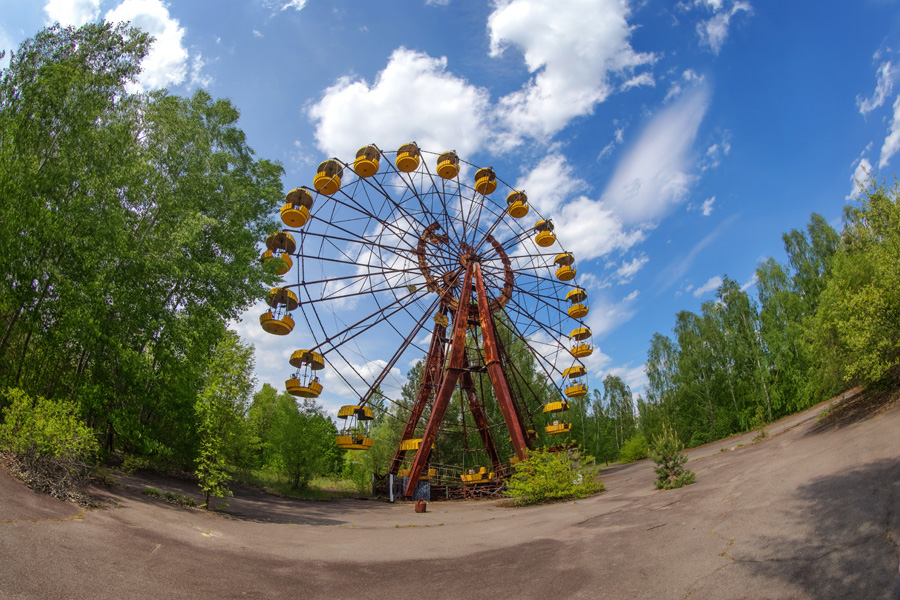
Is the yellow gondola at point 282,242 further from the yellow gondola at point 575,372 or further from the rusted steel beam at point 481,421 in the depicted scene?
the yellow gondola at point 575,372

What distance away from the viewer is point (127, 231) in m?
12.9

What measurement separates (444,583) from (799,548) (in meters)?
4.43

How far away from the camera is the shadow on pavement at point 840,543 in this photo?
4.09 metres

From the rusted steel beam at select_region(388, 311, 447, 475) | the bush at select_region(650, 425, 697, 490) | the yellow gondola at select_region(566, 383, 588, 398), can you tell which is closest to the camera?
the bush at select_region(650, 425, 697, 490)

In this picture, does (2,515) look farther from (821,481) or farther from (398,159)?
(398,159)

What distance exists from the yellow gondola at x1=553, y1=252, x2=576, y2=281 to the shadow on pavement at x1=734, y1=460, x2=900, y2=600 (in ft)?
69.0

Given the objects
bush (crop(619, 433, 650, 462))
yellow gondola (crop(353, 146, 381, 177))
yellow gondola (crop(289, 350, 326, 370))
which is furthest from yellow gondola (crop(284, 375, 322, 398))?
bush (crop(619, 433, 650, 462))

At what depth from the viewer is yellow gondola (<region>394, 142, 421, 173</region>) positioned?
69.8ft

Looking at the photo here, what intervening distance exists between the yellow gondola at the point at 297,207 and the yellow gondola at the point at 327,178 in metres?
0.75

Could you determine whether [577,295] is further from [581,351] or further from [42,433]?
[42,433]

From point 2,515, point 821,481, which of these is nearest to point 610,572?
point 821,481

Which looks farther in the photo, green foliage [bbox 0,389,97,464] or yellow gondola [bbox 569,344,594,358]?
yellow gondola [bbox 569,344,594,358]

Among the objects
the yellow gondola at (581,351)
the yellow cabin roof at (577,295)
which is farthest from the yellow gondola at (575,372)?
the yellow cabin roof at (577,295)

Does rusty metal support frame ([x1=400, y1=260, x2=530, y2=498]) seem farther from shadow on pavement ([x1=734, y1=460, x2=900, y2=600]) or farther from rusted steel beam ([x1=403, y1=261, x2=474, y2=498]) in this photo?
shadow on pavement ([x1=734, y1=460, x2=900, y2=600])
